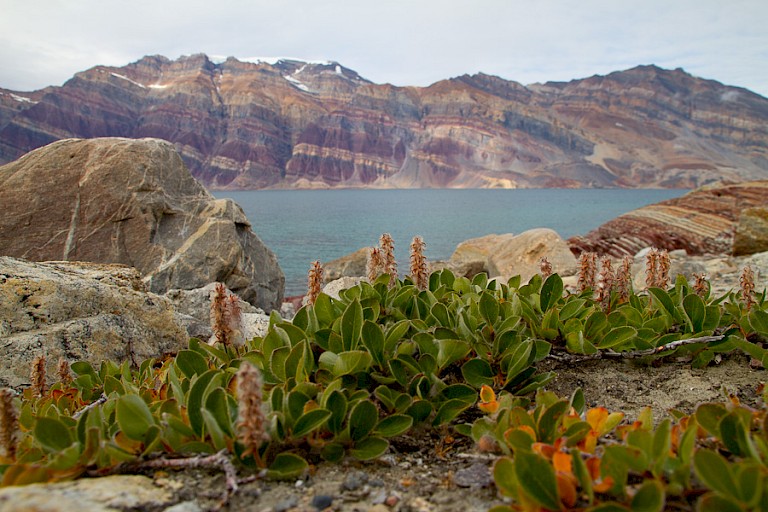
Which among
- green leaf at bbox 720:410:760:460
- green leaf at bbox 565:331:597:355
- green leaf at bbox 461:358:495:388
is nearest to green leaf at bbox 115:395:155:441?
green leaf at bbox 461:358:495:388

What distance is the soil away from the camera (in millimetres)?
1714

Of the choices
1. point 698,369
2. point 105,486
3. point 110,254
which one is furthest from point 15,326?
point 110,254

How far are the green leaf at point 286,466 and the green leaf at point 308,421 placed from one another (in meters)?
0.11

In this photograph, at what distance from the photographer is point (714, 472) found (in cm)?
140

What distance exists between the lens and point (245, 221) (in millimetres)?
11344

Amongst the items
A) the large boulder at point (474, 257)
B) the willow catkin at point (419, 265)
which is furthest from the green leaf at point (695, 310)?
the large boulder at point (474, 257)

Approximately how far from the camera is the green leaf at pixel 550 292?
133 inches

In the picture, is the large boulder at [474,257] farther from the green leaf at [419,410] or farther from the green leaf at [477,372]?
the green leaf at [419,410]

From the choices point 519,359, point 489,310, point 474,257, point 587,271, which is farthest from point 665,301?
point 474,257

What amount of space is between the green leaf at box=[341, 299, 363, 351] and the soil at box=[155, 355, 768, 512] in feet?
1.82

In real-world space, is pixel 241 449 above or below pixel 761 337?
below

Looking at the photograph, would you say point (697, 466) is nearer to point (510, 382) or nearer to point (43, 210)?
point (510, 382)

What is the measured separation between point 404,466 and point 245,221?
997 centimetres

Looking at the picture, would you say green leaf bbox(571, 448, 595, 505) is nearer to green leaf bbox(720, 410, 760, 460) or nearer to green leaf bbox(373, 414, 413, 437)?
green leaf bbox(720, 410, 760, 460)
